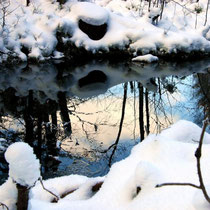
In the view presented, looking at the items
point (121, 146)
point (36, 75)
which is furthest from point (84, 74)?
point (121, 146)

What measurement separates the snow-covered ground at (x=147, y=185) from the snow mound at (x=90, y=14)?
12.1 metres

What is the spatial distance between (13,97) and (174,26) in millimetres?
10194

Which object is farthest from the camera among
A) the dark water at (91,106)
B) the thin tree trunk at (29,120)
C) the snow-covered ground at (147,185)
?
the thin tree trunk at (29,120)

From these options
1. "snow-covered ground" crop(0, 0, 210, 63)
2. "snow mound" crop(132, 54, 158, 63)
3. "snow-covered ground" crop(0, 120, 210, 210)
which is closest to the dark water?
"snow mound" crop(132, 54, 158, 63)

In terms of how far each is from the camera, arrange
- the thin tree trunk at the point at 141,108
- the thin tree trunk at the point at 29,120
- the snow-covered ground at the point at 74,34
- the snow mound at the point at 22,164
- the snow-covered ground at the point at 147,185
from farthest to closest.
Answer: the snow-covered ground at the point at 74,34 < the thin tree trunk at the point at 141,108 < the thin tree trunk at the point at 29,120 < the snow-covered ground at the point at 147,185 < the snow mound at the point at 22,164

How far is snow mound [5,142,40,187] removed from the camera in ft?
3.82

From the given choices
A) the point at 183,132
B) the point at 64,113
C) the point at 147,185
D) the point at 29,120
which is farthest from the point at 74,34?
the point at 147,185

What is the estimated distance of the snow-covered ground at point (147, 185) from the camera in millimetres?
1435

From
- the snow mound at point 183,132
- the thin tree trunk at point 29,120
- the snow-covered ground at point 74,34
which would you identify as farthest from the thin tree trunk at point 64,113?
the snow mound at point 183,132

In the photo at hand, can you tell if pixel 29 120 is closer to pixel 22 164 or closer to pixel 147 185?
pixel 147 185

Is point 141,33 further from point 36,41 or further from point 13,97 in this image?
point 13,97

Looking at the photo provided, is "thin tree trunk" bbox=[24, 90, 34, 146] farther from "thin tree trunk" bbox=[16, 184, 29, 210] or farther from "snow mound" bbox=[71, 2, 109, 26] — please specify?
"snow mound" bbox=[71, 2, 109, 26]

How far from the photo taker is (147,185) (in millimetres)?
1689

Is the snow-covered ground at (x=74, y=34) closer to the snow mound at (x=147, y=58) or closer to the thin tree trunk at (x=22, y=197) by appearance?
the snow mound at (x=147, y=58)
